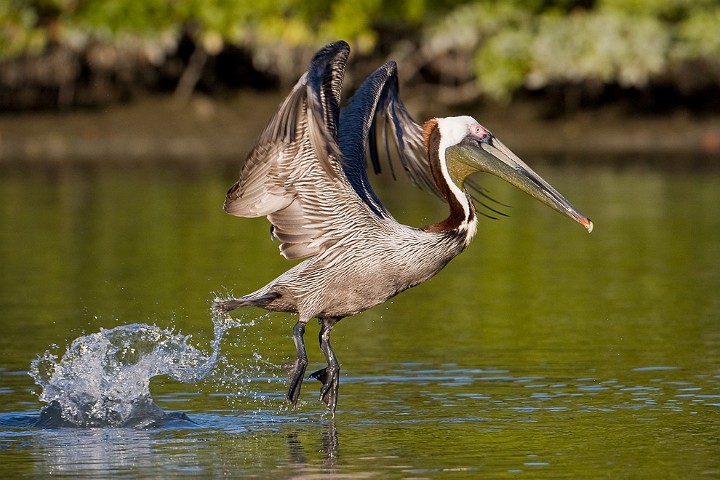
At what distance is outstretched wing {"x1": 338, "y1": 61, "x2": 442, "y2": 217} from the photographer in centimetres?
1072

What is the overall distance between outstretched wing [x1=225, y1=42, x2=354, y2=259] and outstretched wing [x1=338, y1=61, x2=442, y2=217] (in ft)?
1.00

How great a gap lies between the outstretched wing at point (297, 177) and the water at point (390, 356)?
0.79m

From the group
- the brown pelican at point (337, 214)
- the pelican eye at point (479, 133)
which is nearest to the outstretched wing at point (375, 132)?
the brown pelican at point (337, 214)

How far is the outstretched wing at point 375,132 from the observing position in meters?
10.7

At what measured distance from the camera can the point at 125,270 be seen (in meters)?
16.7

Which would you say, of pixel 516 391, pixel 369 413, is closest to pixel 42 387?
pixel 369 413

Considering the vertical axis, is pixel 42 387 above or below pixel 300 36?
below

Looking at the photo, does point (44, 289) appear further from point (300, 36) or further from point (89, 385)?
point (300, 36)

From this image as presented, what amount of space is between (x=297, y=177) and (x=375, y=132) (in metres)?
1.18

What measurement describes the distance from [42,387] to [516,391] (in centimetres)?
281

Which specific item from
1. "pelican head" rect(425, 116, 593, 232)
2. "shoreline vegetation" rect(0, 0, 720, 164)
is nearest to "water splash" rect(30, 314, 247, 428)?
"pelican head" rect(425, 116, 593, 232)

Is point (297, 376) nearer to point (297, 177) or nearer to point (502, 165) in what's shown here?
point (297, 177)

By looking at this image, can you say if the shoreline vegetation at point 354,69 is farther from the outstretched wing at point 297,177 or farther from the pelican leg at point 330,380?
the pelican leg at point 330,380

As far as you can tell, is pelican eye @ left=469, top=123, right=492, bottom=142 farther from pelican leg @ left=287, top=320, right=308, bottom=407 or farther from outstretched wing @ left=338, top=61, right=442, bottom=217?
pelican leg @ left=287, top=320, right=308, bottom=407
